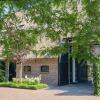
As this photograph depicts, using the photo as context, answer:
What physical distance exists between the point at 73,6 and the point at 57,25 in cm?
39

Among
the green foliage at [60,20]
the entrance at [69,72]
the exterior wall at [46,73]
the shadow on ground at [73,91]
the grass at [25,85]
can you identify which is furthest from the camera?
the entrance at [69,72]

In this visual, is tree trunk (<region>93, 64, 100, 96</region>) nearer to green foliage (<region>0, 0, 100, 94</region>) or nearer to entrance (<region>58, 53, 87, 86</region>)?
entrance (<region>58, 53, 87, 86</region>)

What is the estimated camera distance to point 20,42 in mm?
4914

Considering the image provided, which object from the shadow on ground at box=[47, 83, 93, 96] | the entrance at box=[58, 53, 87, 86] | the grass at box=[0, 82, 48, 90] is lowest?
the shadow on ground at box=[47, 83, 93, 96]

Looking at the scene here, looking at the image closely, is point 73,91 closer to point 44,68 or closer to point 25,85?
point 25,85

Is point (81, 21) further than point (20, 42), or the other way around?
point (20, 42)

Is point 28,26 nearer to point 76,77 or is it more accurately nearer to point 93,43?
point 93,43

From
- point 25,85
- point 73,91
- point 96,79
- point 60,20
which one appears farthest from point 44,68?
point 60,20

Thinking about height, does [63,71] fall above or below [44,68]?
below

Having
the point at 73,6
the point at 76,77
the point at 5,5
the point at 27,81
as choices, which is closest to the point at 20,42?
the point at 5,5

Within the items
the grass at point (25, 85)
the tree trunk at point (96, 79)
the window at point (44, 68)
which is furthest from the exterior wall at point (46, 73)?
the tree trunk at point (96, 79)

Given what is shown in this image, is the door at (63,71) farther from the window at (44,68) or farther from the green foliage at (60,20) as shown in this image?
the green foliage at (60,20)

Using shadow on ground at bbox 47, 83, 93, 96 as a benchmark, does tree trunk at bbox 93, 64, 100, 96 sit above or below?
above

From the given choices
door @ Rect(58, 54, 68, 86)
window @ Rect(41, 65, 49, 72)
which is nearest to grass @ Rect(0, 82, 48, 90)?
door @ Rect(58, 54, 68, 86)
